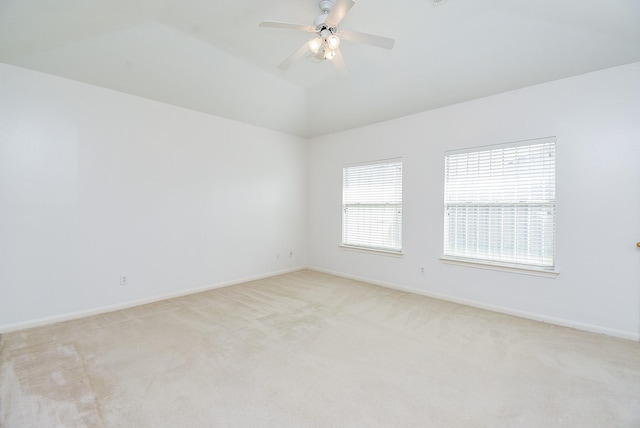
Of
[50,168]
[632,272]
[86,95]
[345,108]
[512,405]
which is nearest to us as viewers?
[512,405]

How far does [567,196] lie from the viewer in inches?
119

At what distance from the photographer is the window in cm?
450

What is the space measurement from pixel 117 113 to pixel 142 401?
3.22 m

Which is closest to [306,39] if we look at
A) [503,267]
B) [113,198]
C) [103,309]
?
[113,198]

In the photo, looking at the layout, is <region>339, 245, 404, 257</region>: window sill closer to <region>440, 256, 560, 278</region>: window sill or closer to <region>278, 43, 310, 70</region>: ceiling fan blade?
<region>440, 256, 560, 278</region>: window sill

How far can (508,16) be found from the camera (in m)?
2.59

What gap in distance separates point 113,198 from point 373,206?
12.1 ft

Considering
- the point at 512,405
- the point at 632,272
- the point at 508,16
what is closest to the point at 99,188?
the point at 512,405

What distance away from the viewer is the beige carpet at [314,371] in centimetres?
171

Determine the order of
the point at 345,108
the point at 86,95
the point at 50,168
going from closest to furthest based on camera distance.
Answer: the point at 50,168, the point at 86,95, the point at 345,108

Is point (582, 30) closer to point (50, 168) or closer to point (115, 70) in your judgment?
point (115, 70)

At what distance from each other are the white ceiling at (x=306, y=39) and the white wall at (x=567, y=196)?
252 millimetres

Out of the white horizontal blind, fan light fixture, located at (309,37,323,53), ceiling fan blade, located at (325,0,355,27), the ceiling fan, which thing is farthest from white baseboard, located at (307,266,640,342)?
ceiling fan blade, located at (325,0,355,27)

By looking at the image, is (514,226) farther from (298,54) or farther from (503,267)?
(298,54)
